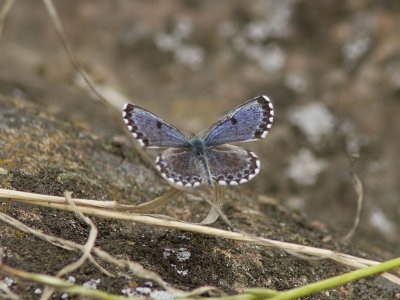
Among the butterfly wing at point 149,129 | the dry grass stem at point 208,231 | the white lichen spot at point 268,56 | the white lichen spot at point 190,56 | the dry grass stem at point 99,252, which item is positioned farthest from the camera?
the white lichen spot at point 190,56

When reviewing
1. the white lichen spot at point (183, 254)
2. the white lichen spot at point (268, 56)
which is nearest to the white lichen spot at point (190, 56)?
the white lichen spot at point (268, 56)

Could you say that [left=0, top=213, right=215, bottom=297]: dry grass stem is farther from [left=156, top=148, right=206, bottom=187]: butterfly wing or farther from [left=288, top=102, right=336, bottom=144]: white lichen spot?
[left=288, top=102, right=336, bottom=144]: white lichen spot

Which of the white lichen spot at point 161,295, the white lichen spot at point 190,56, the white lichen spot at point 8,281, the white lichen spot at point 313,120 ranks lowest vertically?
the white lichen spot at point 8,281

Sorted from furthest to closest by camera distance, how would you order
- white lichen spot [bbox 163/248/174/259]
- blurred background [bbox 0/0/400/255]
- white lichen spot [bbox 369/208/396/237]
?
blurred background [bbox 0/0/400/255]
white lichen spot [bbox 369/208/396/237]
white lichen spot [bbox 163/248/174/259]

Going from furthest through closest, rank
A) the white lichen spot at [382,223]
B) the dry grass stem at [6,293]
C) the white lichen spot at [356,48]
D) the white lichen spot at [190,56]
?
the white lichen spot at [190,56] → the white lichen spot at [356,48] → the white lichen spot at [382,223] → the dry grass stem at [6,293]

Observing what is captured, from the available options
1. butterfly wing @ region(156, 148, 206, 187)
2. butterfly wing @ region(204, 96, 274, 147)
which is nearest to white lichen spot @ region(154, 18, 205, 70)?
butterfly wing @ region(204, 96, 274, 147)

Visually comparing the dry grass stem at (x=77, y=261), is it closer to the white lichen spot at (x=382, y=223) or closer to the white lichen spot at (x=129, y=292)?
the white lichen spot at (x=129, y=292)
